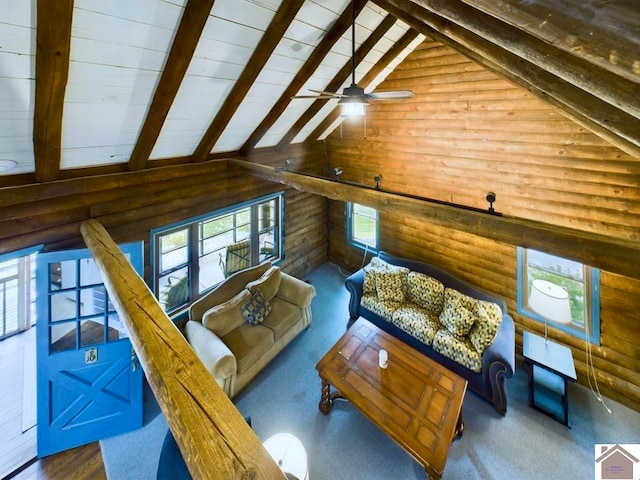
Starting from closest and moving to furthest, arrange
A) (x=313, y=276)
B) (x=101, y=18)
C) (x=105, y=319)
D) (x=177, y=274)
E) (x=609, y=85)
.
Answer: (x=609, y=85), (x=101, y=18), (x=105, y=319), (x=177, y=274), (x=313, y=276)

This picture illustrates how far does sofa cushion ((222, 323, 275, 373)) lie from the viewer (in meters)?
3.67

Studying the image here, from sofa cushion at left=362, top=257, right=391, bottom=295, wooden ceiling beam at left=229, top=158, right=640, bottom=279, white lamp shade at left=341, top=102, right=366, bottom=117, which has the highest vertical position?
white lamp shade at left=341, top=102, right=366, bottom=117

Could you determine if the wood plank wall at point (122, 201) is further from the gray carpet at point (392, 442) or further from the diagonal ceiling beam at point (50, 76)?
the gray carpet at point (392, 442)

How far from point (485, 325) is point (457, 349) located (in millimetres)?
462

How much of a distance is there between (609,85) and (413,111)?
398 centimetres

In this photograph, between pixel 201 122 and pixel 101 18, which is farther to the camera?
pixel 201 122

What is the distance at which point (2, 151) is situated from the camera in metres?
2.22

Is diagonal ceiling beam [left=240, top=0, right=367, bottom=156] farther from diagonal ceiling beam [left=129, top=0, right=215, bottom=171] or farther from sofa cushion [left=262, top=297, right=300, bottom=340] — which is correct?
sofa cushion [left=262, top=297, right=300, bottom=340]

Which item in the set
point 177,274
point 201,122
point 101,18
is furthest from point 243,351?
point 101,18

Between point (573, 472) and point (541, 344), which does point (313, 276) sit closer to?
point (541, 344)

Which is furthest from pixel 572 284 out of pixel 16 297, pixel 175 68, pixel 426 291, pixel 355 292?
pixel 16 297

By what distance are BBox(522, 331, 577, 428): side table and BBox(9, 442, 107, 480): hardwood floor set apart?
16.0 feet

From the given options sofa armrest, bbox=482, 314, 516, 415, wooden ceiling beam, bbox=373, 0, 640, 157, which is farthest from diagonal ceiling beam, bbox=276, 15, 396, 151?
sofa armrest, bbox=482, 314, 516, 415

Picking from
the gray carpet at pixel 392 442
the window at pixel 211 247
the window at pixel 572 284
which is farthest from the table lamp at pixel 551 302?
the window at pixel 211 247
